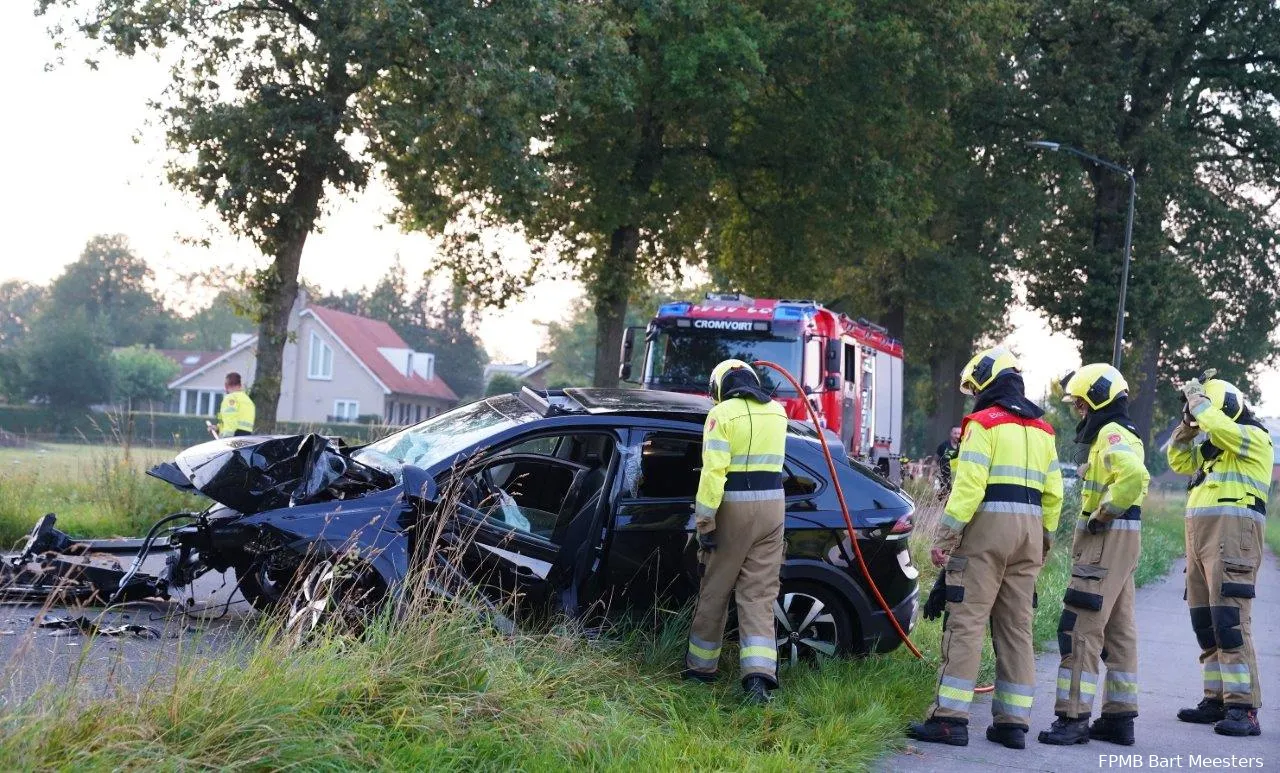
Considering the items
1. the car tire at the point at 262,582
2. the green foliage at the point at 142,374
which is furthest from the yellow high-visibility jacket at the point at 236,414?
the green foliage at the point at 142,374

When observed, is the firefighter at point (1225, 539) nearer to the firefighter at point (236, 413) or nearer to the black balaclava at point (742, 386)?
the black balaclava at point (742, 386)

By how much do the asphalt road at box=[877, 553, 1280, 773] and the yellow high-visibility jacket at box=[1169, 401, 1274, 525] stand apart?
1.29 meters

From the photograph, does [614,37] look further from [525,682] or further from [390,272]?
[390,272]

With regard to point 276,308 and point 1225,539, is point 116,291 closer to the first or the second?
point 276,308

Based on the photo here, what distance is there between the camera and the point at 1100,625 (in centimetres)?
726

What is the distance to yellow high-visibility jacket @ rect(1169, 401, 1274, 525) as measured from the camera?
8000 millimetres

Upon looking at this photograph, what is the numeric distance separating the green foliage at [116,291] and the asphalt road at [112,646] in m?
94.5

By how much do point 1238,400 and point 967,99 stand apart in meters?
21.6

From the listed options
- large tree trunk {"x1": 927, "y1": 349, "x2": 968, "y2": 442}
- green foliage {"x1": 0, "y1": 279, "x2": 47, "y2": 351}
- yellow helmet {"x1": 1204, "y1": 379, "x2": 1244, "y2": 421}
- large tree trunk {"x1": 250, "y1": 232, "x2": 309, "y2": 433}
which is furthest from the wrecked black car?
green foliage {"x1": 0, "y1": 279, "x2": 47, "y2": 351}

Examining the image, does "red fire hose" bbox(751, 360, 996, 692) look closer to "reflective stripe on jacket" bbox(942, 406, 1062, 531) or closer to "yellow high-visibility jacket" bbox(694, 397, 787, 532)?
"yellow high-visibility jacket" bbox(694, 397, 787, 532)

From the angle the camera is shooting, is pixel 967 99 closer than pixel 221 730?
No

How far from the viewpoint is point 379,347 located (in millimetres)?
67188

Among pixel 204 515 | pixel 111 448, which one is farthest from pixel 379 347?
pixel 204 515

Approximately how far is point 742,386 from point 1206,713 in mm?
3462
